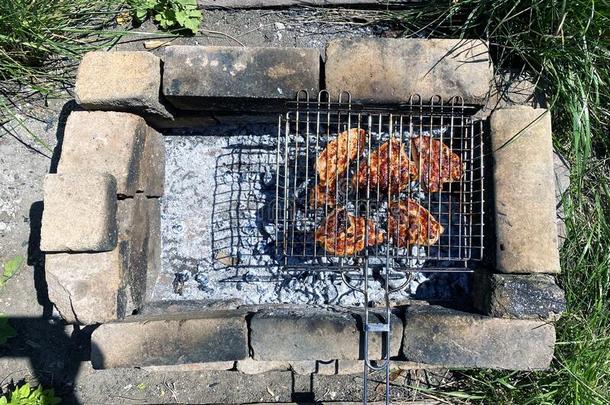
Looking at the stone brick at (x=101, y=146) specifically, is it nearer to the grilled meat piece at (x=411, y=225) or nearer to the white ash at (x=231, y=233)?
the white ash at (x=231, y=233)

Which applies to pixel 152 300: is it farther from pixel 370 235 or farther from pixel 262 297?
pixel 370 235

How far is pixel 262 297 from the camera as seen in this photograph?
11.5 ft

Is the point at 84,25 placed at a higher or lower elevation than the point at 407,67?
higher

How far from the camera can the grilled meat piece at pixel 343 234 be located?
10.1 ft

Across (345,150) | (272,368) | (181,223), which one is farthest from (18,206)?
(345,150)

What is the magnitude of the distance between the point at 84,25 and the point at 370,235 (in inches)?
104

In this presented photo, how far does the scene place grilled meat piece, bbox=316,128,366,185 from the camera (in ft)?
10.1

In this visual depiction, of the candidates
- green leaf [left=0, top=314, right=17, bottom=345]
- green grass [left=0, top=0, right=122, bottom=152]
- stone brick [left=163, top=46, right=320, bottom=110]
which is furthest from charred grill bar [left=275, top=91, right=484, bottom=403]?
green leaf [left=0, top=314, right=17, bottom=345]

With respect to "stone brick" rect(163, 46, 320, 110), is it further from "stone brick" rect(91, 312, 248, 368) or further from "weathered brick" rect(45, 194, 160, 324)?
"stone brick" rect(91, 312, 248, 368)

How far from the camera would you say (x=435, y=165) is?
3.09 meters

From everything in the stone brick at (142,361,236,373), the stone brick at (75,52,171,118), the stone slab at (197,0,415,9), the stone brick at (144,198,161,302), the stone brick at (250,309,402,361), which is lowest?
the stone brick at (142,361,236,373)

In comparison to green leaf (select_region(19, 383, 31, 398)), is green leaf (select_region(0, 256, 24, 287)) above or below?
above

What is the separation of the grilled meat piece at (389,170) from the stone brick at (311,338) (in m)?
0.83

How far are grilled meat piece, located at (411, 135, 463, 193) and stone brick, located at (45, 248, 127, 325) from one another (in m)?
1.93
